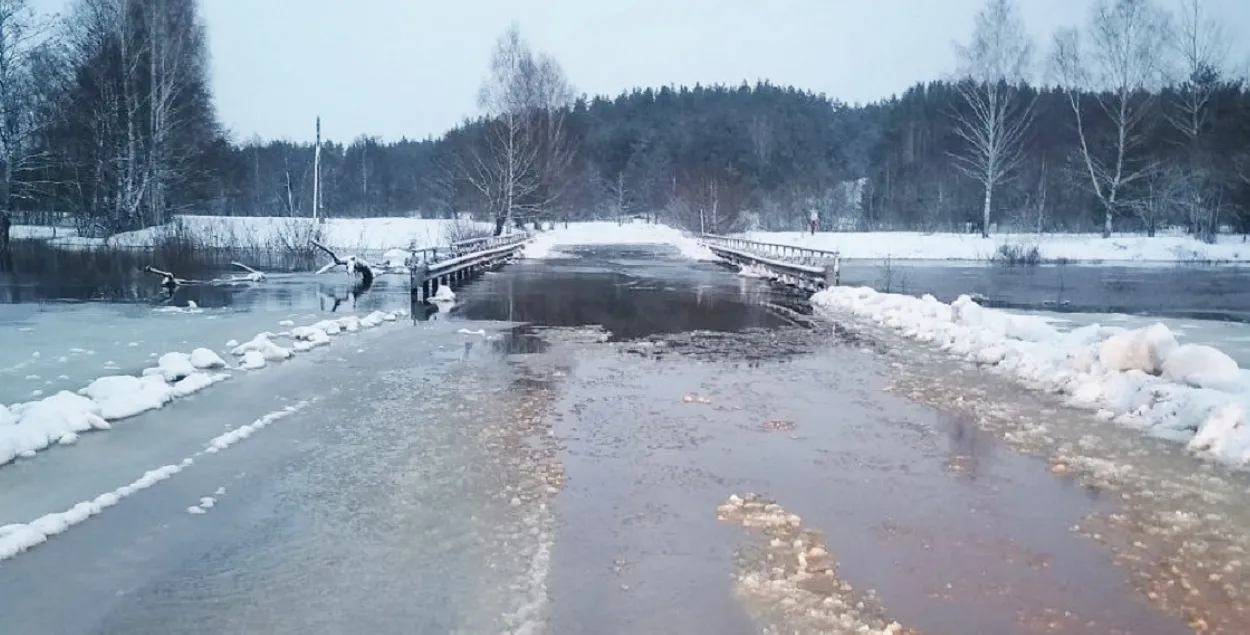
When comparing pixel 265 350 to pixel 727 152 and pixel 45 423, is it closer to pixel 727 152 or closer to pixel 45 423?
pixel 45 423

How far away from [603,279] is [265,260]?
17.9m

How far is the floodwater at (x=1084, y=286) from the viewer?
2638 cm

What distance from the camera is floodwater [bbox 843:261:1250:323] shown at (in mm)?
26375

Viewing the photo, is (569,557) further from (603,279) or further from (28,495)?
(603,279)

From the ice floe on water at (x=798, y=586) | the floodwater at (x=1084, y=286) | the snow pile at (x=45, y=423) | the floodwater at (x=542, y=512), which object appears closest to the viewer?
the ice floe on water at (x=798, y=586)

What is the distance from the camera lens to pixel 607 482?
778 cm

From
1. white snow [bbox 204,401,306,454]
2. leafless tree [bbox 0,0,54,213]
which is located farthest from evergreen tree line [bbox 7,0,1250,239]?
white snow [bbox 204,401,306,454]

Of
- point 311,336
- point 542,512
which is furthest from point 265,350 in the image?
point 542,512

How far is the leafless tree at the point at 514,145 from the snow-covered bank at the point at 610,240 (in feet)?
9.57

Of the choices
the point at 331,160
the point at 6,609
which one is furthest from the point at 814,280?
the point at 331,160

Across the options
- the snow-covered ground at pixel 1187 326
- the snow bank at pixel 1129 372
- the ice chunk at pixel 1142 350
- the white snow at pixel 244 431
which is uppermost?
the ice chunk at pixel 1142 350

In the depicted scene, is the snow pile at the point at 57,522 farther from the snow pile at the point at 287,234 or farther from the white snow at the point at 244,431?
the snow pile at the point at 287,234

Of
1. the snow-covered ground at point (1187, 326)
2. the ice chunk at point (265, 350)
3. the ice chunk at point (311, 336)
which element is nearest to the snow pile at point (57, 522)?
the ice chunk at point (265, 350)

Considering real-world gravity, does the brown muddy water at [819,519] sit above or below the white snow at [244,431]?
above
